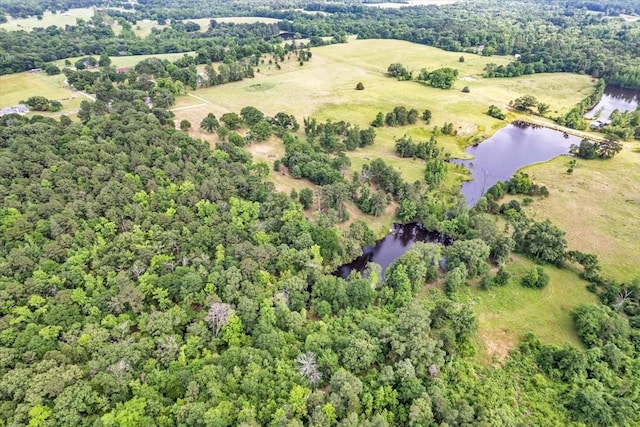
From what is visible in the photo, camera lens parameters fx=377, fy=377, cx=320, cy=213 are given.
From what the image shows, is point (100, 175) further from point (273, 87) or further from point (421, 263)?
point (273, 87)

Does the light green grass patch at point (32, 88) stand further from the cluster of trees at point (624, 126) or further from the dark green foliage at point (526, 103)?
the cluster of trees at point (624, 126)

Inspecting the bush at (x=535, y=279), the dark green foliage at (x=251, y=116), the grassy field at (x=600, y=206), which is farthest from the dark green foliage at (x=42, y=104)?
the grassy field at (x=600, y=206)

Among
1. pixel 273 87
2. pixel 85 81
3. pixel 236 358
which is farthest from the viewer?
pixel 273 87

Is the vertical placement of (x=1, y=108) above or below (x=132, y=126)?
below

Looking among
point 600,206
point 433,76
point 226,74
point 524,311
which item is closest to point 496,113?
point 433,76

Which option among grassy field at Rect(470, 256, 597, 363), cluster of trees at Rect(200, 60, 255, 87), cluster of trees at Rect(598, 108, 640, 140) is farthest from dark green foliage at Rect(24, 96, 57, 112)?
cluster of trees at Rect(598, 108, 640, 140)

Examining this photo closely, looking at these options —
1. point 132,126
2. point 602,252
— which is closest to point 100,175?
point 132,126

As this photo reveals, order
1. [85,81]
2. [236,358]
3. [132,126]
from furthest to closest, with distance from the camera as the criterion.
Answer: [85,81]
[132,126]
[236,358]
